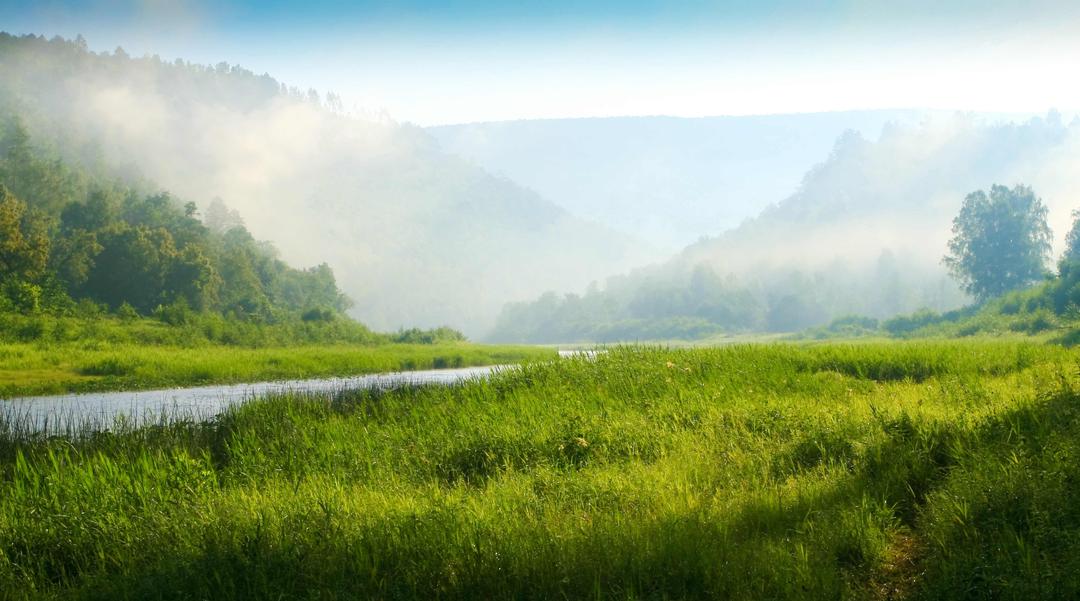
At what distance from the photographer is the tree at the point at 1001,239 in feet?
245

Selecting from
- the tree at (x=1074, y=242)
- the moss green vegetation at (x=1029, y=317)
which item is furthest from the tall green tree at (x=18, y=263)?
the tree at (x=1074, y=242)

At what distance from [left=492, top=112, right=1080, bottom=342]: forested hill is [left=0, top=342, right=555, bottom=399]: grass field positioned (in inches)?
3722

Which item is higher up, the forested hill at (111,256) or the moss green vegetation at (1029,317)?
the forested hill at (111,256)

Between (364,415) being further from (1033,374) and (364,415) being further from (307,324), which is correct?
(307,324)

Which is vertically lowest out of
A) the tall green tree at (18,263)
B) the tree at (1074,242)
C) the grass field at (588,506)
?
the grass field at (588,506)

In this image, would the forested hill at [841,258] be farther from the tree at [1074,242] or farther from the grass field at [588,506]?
the grass field at [588,506]

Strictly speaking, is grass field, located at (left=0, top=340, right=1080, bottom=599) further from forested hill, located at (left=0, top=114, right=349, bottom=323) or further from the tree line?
forested hill, located at (left=0, top=114, right=349, bottom=323)

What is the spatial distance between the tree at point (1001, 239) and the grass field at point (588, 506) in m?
66.8

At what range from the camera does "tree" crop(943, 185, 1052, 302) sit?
2943 inches

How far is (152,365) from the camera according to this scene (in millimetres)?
44188

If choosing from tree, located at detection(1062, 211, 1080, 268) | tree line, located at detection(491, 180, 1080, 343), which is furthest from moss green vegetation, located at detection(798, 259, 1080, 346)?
tree, located at detection(1062, 211, 1080, 268)

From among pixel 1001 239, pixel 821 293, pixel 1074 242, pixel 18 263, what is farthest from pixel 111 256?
pixel 821 293

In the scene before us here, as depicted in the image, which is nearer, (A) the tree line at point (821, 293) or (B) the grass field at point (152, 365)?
(B) the grass field at point (152, 365)

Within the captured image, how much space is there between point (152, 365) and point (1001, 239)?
7037 centimetres
